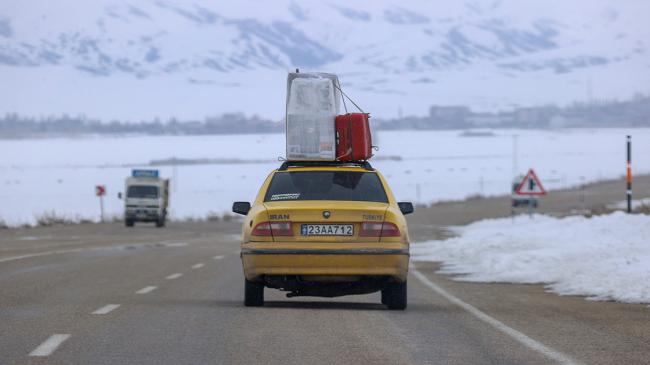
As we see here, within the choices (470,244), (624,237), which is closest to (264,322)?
(624,237)

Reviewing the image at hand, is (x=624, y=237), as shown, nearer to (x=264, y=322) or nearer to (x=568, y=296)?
(x=568, y=296)

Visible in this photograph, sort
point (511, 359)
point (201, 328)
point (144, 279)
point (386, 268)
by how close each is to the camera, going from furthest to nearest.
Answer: point (144, 279)
point (386, 268)
point (201, 328)
point (511, 359)

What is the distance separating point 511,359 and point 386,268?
3.48 m

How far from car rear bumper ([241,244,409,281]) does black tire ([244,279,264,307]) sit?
0.69 m

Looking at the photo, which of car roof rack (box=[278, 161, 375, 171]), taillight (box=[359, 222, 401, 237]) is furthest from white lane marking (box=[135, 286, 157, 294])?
taillight (box=[359, 222, 401, 237])

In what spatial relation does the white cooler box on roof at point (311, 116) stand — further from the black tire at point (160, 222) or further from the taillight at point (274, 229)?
the black tire at point (160, 222)

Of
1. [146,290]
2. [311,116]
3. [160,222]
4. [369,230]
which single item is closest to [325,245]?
[369,230]

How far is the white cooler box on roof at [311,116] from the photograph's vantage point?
16.8m

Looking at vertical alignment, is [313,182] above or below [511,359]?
above

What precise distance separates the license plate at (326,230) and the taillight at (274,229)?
14 cm

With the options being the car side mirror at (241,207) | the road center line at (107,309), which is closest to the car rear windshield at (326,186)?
the car side mirror at (241,207)

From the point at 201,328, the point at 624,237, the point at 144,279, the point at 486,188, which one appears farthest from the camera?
the point at 486,188

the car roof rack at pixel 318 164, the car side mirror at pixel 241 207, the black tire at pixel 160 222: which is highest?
the car roof rack at pixel 318 164

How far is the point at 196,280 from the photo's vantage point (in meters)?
19.5
